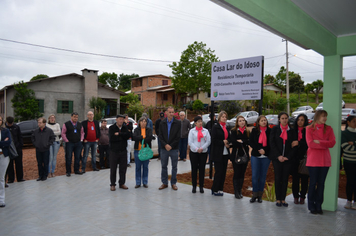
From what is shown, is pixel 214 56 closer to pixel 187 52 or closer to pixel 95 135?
pixel 187 52

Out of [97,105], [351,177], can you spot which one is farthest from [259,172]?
[97,105]

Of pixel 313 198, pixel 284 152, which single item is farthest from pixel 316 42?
pixel 313 198

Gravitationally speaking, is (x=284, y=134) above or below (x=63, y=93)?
below

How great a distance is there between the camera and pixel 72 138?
27.8 feet

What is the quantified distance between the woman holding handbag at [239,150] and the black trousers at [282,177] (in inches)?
28.8

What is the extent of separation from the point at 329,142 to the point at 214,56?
3588 cm

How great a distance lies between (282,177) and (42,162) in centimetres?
693

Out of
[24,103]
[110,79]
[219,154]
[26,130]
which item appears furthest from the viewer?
[110,79]

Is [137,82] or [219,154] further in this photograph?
[137,82]

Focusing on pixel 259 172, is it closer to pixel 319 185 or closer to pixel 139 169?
pixel 319 185

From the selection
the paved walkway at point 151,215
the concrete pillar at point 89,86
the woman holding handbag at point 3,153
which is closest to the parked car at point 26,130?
the paved walkway at point 151,215

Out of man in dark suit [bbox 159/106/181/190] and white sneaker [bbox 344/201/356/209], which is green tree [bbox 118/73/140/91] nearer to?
man in dark suit [bbox 159/106/181/190]

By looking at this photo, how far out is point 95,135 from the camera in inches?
356

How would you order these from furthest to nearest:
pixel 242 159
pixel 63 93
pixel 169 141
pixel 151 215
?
pixel 63 93 → pixel 169 141 → pixel 242 159 → pixel 151 215
